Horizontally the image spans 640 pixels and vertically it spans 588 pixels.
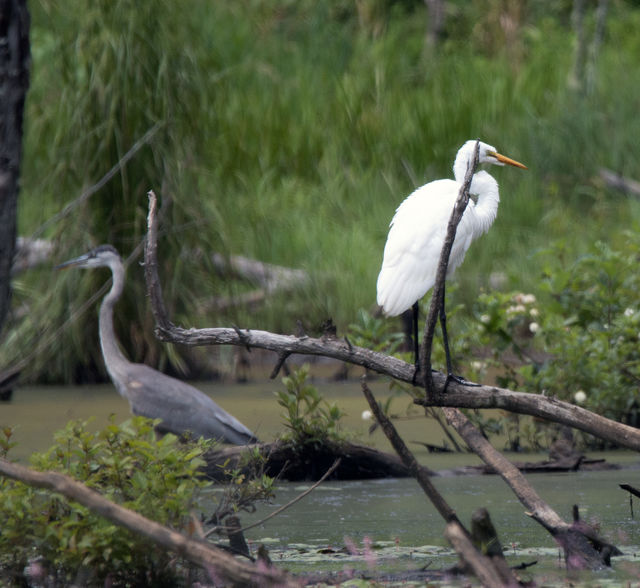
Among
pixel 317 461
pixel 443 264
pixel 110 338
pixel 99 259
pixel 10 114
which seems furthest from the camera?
pixel 99 259

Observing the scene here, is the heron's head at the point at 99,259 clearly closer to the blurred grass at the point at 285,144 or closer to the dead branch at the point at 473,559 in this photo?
the blurred grass at the point at 285,144

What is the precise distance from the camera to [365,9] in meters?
16.5

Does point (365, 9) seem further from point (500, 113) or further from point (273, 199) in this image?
point (273, 199)

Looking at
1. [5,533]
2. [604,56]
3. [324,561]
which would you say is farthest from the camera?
[604,56]

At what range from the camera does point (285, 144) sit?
12.7 metres

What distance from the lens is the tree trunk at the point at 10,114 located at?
3.01 m

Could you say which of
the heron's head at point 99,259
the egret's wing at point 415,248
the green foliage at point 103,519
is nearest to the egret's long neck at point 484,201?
the egret's wing at point 415,248

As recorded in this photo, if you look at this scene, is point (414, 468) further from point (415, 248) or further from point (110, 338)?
point (110, 338)

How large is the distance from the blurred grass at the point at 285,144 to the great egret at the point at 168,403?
1.33 m

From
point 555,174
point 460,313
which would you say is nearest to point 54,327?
point 460,313

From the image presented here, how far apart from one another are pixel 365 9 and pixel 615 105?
17.4 ft

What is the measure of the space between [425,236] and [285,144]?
7.92m

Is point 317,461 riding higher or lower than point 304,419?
lower

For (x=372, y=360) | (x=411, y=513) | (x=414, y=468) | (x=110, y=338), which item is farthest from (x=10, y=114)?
(x=110, y=338)
